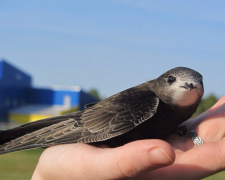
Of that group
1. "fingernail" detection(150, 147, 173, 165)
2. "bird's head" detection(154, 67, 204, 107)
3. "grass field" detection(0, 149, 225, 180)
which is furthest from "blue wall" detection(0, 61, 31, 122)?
"fingernail" detection(150, 147, 173, 165)

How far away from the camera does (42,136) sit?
3.51m

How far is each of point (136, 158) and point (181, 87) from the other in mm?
1375

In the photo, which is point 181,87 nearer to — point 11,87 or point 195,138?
point 195,138

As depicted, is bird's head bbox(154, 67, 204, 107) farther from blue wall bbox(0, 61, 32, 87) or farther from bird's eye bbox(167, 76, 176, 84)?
blue wall bbox(0, 61, 32, 87)

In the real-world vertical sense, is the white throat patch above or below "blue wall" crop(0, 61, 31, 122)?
above

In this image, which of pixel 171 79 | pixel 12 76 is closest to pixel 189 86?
pixel 171 79

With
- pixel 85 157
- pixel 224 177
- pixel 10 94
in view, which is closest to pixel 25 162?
pixel 224 177

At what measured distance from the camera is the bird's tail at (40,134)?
3383 mm

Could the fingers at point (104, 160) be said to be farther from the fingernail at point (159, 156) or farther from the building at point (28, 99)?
the building at point (28, 99)

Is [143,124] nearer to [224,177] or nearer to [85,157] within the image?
[85,157]

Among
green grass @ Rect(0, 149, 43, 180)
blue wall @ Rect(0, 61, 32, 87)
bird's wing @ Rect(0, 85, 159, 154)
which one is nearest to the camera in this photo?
bird's wing @ Rect(0, 85, 159, 154)

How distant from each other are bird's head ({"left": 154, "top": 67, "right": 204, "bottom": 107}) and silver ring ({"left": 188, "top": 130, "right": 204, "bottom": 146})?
30 cm

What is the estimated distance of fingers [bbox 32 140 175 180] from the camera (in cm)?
243

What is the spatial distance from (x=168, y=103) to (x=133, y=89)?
16.8 inches
